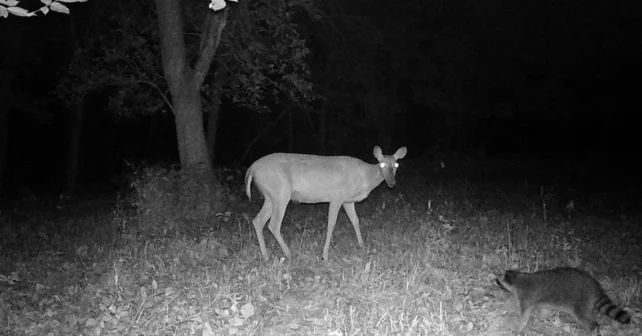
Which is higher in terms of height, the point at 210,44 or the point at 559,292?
the point at 210,44

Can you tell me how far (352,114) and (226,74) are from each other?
15076 mm

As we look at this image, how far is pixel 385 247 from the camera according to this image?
9.30 m

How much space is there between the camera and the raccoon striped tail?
597 cm

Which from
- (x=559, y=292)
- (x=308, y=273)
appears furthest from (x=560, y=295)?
(x=308, y=273)

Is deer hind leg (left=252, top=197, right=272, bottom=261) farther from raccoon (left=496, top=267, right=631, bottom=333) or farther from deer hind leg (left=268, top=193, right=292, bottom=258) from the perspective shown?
raccoon (left=496, top=267, right=631, bottom=333)

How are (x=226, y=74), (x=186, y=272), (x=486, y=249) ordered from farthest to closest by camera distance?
(x=226, y=74) < (x=486, y=249) < (x=186, y=272)

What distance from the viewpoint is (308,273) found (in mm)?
8062

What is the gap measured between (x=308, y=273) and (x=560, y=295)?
9.93 feet

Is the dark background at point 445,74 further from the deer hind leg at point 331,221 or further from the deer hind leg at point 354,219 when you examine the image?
the deer hind leg at point 331,221

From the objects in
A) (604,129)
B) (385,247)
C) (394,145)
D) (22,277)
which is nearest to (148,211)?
(22,277)

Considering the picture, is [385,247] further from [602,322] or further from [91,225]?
[91,225]

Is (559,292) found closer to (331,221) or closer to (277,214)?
(331,221)

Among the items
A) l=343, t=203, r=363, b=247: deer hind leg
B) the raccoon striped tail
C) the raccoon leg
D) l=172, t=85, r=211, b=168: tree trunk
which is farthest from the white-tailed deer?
the raccoon striped tail

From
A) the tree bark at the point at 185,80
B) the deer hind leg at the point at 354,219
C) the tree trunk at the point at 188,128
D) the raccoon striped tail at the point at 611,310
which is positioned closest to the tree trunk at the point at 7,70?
the tree bark at the point at 185,80
